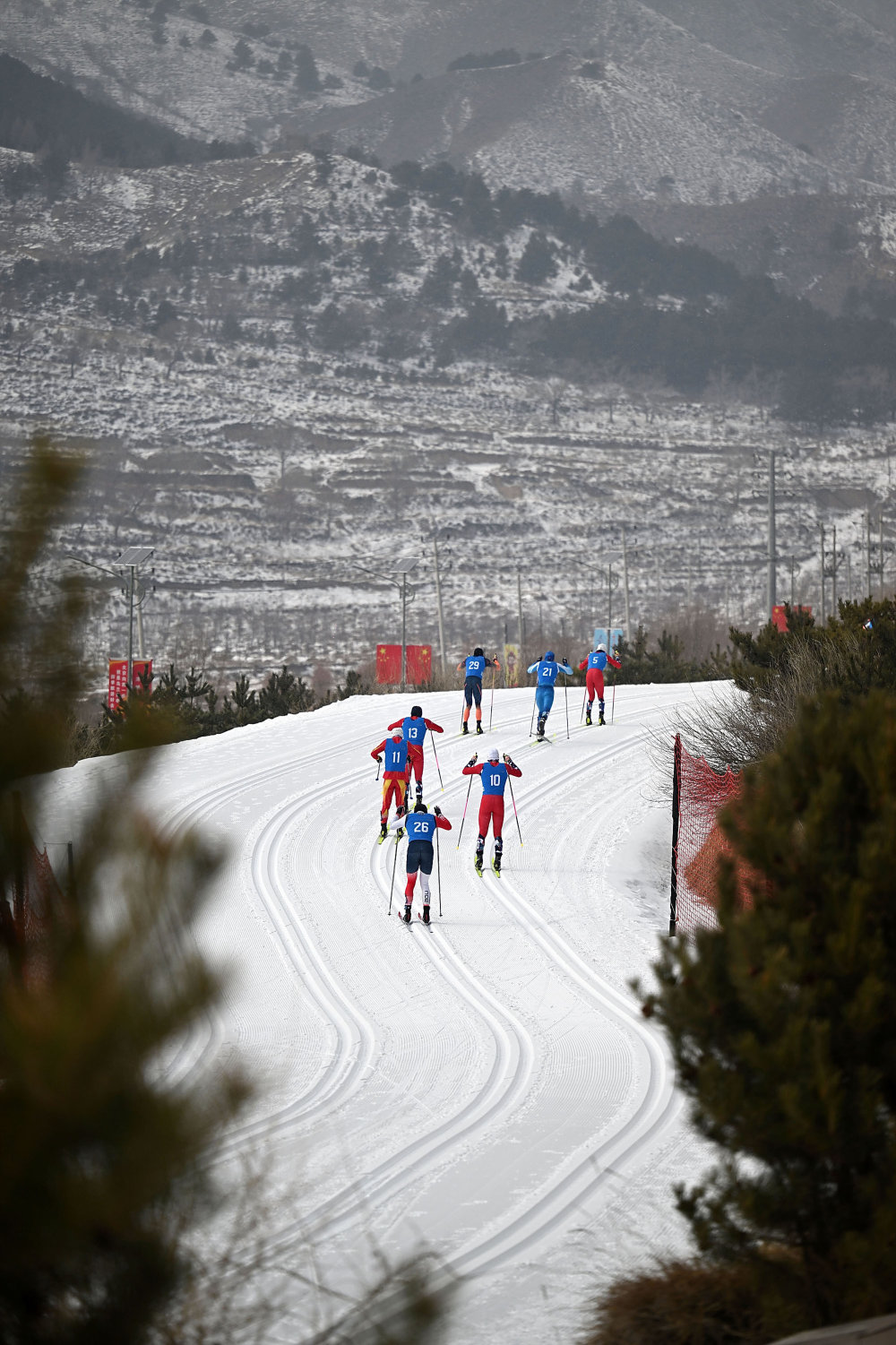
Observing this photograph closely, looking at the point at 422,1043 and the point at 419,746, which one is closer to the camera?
the point at 422,1043

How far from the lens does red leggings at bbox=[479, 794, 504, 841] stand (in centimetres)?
1859

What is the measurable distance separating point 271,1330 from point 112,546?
115118mm

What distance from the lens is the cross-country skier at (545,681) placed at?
84.4ft

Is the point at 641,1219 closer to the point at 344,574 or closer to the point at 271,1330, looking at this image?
the point at 271,1330

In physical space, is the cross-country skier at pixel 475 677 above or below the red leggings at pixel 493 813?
above

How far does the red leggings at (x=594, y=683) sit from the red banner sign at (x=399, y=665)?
16830 millimetres

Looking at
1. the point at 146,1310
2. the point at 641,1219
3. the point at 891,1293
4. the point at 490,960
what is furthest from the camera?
the point at 490,960

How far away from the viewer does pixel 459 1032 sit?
41.0 ft

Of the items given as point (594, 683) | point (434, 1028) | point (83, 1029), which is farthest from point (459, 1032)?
point (594, 683)

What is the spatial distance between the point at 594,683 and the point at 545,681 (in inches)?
135

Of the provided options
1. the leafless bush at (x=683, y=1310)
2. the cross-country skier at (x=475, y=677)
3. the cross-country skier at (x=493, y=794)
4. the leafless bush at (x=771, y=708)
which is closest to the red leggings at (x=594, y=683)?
the cross-country skier at (x=475, y=677)

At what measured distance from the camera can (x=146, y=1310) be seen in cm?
328

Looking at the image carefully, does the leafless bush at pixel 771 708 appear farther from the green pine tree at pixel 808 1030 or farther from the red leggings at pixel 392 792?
the green pine tree at pixel 808 1030

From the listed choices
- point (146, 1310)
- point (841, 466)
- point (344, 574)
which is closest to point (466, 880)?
point (146, 1310)
